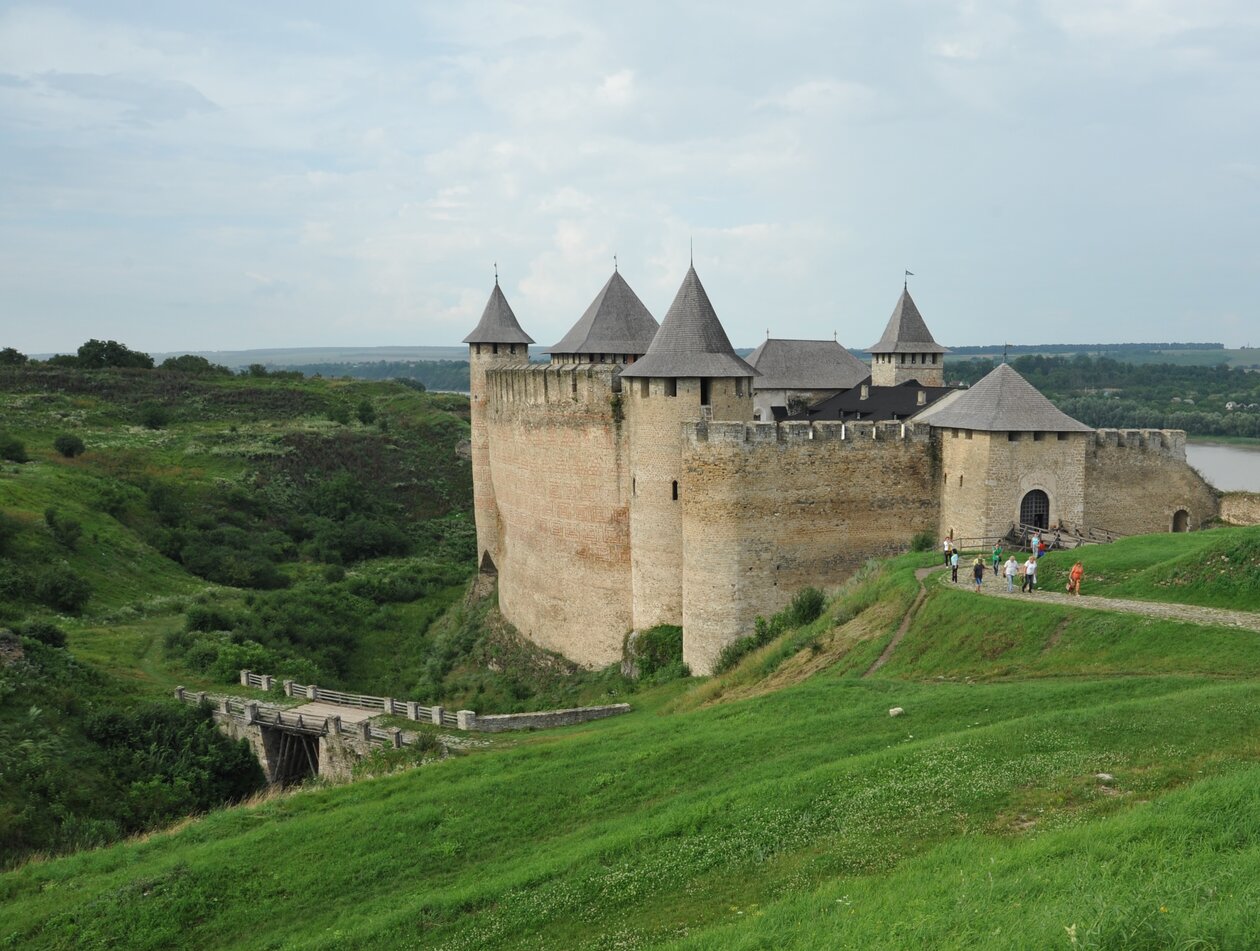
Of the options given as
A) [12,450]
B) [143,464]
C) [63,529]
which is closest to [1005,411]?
[63,529]

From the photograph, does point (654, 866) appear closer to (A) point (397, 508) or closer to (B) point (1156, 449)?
(B) point (1156, 449)

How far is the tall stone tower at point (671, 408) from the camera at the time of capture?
2109 cm

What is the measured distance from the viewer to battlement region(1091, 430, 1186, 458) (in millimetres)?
20844

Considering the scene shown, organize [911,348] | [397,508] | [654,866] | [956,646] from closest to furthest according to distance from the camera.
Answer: [654,866], [956,646], [911,348], [397,508]

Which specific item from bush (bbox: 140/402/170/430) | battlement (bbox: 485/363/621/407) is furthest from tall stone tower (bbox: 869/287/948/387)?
bush (bbox: 140/402/170/430)

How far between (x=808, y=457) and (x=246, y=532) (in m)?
28.2

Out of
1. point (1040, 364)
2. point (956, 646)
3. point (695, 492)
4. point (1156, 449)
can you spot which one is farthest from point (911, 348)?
point (1040, 364)

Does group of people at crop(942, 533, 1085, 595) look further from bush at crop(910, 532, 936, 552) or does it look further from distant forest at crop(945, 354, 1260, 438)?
distant forest at crop(945, 354, 1260, 438)

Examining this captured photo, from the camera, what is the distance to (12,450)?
41188 mm

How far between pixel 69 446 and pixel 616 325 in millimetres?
30170

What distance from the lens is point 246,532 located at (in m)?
41.1

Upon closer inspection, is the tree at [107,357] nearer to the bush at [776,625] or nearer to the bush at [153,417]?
the bush at [153,417]

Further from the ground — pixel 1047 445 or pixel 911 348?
pixel 911 348

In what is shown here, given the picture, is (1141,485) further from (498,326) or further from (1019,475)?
(498,326)
